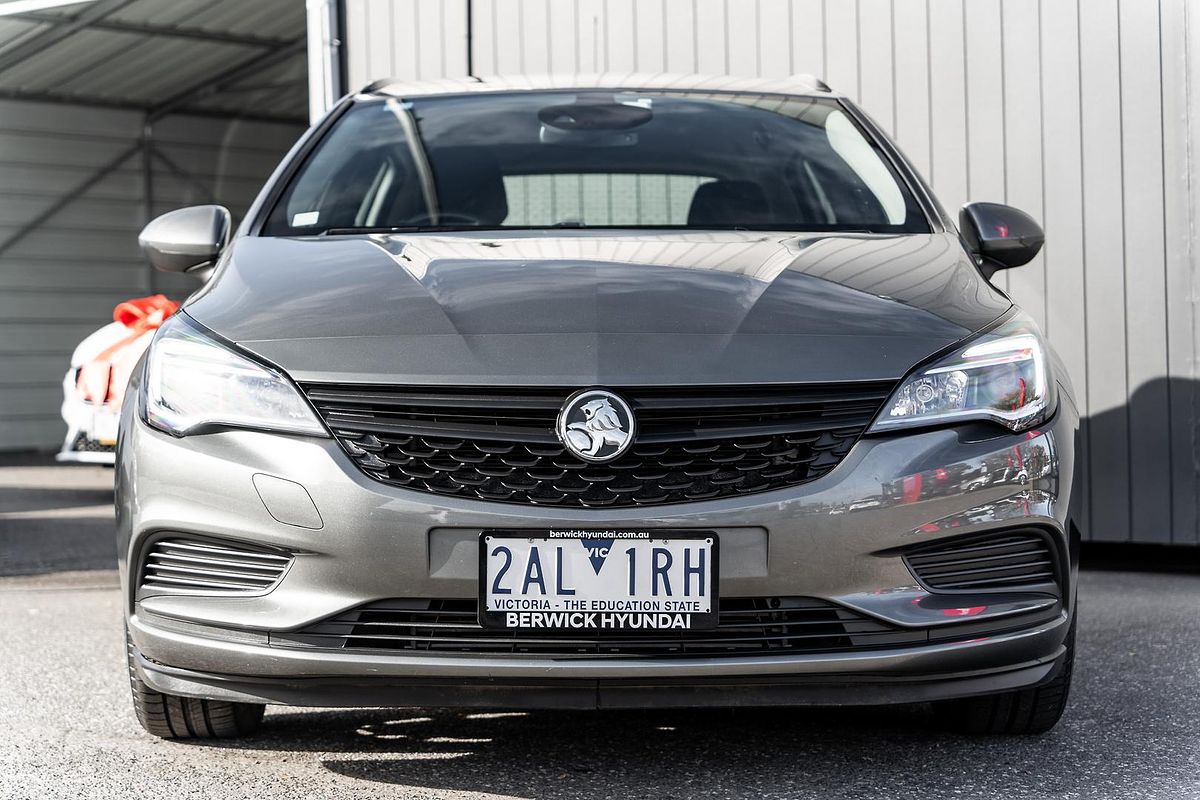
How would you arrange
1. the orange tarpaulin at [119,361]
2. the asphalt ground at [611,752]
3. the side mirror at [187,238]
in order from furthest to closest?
1. the orange tarpaulin at [119,361]
2. the side mirror at [187,238]
3. the asphalt ground at [611,752]

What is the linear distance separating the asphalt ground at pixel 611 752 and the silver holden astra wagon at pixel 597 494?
0.23m

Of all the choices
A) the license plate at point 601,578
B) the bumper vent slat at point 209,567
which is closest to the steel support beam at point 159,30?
the bumper vent slat at point 209,567

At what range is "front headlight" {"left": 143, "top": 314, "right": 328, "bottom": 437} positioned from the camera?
238 cm

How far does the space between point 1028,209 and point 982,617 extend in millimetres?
3360

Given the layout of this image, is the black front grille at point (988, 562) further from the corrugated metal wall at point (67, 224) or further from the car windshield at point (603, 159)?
the corrugated metal wall at point (67, 224)

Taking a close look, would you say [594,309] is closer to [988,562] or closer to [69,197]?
[988,562]

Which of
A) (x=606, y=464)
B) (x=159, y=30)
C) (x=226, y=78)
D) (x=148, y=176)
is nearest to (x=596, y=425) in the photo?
(x=606, y=464)

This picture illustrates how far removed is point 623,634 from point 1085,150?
3746mm

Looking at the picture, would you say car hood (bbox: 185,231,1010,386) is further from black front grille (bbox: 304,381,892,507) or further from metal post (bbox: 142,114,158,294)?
metal post (bbox: 142,114,158,294)

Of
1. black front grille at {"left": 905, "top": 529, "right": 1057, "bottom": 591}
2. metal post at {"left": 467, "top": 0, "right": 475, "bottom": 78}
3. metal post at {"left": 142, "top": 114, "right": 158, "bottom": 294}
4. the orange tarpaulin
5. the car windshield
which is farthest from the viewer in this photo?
metal post at {"left": 142, "top": 114, "right": 158, "bottom": 294}

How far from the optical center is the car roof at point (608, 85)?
12.7ft

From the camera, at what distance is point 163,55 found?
13.8 meters

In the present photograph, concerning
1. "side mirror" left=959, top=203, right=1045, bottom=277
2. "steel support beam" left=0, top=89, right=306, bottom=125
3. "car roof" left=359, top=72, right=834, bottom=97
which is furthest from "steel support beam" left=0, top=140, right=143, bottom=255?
"side mirror" left=959, top=203, right=1045, bottom=277

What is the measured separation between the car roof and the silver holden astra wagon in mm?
1323
